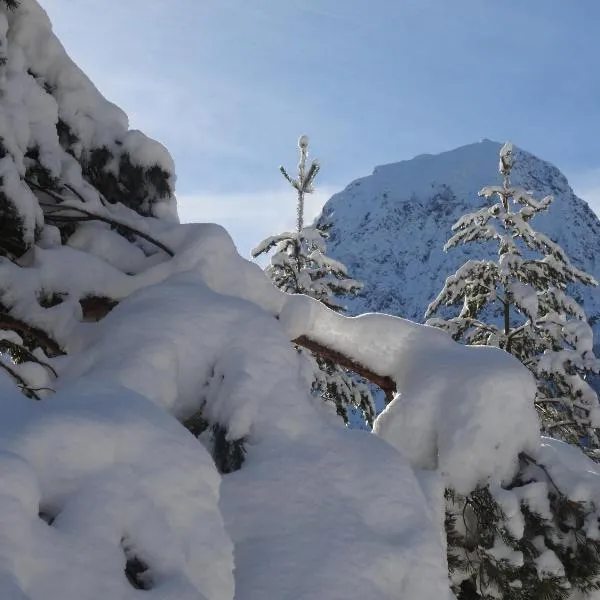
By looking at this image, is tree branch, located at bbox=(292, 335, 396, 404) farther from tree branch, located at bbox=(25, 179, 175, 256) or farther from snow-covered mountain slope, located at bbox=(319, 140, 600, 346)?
snow-covered mountain slope, located at bbox=(319, 140, 600, 346)

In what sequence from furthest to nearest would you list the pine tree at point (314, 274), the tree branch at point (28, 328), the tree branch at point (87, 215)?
1. the pine tree at point (314, 274)
2. the tree branch at point (87, 215)
3. the tree branch at point (28, 328)

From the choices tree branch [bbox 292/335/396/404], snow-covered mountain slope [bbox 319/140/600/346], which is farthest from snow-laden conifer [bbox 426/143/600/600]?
snow-covered mountain slope [bbox 319/140/600/346]

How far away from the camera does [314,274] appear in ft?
52.0

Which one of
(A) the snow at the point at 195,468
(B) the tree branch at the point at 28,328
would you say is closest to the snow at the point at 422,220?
(B) the tree branch at the point at 28,328

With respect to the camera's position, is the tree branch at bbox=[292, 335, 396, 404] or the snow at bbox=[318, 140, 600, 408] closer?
the tree branch at bbox=[292, 335, 396, 404]

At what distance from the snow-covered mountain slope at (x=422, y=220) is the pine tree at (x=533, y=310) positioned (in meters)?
114

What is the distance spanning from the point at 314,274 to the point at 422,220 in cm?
14446

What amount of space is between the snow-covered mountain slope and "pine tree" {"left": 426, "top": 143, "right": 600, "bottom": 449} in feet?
373

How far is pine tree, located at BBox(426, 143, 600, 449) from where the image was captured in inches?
442

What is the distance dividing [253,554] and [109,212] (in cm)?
270

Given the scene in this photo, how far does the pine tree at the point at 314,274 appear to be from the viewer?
14.2 meters

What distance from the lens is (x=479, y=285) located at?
12.6 metres

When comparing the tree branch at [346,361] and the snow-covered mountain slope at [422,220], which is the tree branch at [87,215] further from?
the snow-covered mountain slope at [422,220]

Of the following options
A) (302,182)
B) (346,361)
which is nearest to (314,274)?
(302,182)
